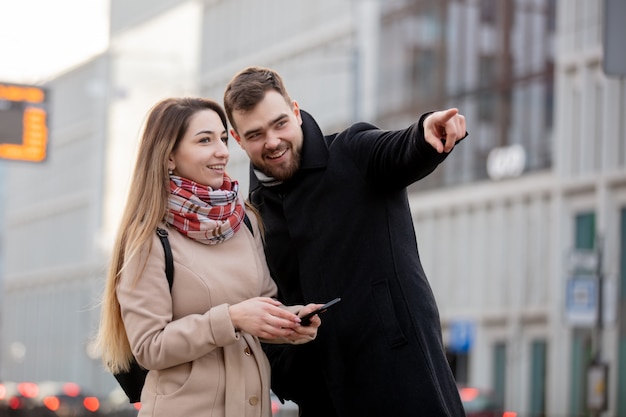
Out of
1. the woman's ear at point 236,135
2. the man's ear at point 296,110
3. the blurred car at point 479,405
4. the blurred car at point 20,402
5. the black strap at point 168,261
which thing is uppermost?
the man's ear at point 296,110

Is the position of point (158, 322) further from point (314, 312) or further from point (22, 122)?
point (22, 122)

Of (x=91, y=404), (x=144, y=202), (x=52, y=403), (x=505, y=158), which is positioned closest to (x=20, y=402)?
(x=52, y=403)

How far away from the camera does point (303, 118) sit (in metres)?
4.68

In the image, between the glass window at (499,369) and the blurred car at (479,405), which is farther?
the glass window at (499,369)

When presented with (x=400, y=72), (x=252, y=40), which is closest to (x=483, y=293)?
(x=400, y=72)

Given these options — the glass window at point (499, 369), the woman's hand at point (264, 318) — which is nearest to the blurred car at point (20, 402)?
the glass window at point (499, 369)

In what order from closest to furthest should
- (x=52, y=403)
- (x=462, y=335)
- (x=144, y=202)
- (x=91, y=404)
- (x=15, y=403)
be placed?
(x=144, y=202) < (x=15, y=403) < (x=52, y=403) < (x=91, y=404) < (x=462, y=335)

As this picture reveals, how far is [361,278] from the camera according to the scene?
444 cm

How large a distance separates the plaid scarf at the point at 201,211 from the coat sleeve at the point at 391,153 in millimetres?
382

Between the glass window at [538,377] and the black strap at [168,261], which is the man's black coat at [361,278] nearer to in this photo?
the black strap at [168,261]

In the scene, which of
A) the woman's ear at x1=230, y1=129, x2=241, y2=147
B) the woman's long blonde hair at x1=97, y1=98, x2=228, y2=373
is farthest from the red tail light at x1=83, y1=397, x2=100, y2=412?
the woman's long blonde hair at x1=97, y1=98, x2=228, y2=373

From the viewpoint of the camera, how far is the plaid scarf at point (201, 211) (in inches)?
169

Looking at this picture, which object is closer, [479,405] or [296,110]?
[296,110]

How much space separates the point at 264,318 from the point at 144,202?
0.50 metres
